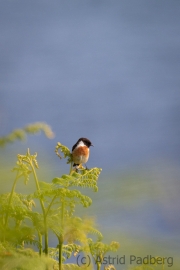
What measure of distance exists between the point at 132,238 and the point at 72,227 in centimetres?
15

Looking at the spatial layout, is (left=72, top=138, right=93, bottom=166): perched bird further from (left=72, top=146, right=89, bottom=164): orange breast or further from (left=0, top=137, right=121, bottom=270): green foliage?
(left=0, top=137, right=121, bottom=270): green foliage

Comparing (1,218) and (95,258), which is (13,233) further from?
(95,258)

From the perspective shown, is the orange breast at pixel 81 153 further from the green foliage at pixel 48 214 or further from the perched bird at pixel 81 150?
the green foliage at pixel 48 214

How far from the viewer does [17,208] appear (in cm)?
77

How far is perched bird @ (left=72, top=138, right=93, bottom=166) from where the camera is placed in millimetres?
1653

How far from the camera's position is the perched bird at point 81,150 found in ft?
5.42

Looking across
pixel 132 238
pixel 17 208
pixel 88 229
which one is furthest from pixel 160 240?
pixel 17 208

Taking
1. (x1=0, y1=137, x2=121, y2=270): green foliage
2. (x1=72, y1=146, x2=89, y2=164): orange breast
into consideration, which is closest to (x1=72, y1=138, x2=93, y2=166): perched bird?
(x1=72, y1=146, x2=89, y2=164): orange breast

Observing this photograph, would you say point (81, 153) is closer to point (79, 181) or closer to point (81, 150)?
point (81, 150)

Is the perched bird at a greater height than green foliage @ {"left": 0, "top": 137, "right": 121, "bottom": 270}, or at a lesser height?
greater

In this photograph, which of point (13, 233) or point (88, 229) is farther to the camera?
point (88, 229)

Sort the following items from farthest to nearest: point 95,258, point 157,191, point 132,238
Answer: point 95,258
point 157,191
point 132,238

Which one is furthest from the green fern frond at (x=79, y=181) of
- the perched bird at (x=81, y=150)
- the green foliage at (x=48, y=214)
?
the perched bird at (x=81, y=150)

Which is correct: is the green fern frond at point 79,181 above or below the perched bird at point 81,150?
below
